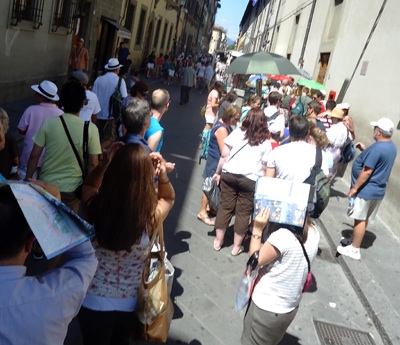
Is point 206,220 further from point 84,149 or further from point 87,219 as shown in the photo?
point 87,219

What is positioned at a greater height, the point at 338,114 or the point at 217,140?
the point at 338,114

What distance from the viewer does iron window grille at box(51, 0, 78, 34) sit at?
39.8 ft

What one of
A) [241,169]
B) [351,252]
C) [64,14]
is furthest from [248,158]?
[64,14]

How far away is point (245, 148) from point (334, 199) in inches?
160

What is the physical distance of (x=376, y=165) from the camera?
17.5ft

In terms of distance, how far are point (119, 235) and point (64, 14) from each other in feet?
39.7

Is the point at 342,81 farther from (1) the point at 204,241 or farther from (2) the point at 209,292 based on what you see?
(2) the point at 209,292

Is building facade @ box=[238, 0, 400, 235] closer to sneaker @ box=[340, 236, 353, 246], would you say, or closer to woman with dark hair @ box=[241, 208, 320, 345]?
sneaker @ box=[340, 236, 353, 246]

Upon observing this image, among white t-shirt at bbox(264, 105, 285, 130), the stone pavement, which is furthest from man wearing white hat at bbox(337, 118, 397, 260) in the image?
white t-shirt at bbox(264, 105, 285, 130)

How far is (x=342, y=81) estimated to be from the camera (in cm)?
1216

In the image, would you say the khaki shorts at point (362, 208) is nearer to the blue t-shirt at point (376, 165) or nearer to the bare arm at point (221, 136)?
the blue t-shirt at point (376, 165)

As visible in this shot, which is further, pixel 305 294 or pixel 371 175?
pixel 371 175

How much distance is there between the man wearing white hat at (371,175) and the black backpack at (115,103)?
340 cm

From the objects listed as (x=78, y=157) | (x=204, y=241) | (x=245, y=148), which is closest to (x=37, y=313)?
(x=78, y=157)
